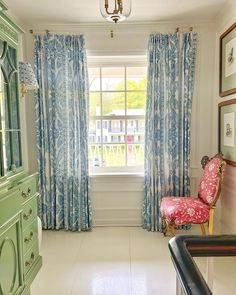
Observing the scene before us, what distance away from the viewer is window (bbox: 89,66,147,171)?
337 centimetres

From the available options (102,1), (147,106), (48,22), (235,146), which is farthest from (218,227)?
(48,22)

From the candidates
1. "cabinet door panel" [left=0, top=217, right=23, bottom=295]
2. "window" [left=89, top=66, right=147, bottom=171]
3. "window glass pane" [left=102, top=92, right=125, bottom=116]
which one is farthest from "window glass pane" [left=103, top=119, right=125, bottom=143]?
"cabinet door panel" [left=0, top=217, right=23, bottom=295]

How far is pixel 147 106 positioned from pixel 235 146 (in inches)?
43.9

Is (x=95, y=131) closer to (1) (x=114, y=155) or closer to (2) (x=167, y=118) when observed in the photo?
(1) (x=114, y=155)

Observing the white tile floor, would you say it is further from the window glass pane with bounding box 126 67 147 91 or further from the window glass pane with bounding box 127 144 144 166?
the window glass pane with bounding box 126 67 147 91

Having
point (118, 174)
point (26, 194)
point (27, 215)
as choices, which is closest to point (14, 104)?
point (26, 194)

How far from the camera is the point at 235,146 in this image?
2.62 meters

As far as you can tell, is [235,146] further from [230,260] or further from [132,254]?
[132,254]

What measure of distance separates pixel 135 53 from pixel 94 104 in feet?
2.73

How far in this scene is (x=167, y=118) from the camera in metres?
3.15

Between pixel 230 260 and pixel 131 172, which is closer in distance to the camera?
pixel 230 260

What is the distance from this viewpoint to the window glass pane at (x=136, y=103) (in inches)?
133

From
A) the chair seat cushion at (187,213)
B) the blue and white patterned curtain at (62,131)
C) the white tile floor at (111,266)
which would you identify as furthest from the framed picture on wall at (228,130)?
the blue and white patterned curtain at (62,131)

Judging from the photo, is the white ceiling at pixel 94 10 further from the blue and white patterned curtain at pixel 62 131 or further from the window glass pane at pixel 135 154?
the window glass pane at pixel 135 154
